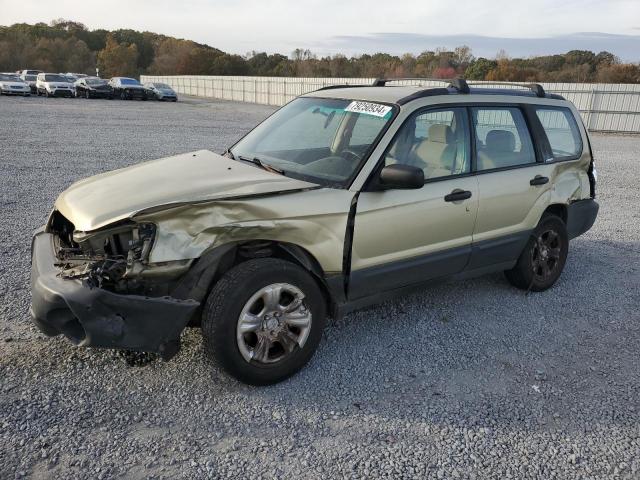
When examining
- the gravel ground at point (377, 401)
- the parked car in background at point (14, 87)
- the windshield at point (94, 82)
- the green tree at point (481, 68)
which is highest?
the green tree at point (481, 68)

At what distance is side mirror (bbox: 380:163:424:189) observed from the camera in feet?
11.2

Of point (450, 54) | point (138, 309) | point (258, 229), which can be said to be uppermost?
point (450, 54)

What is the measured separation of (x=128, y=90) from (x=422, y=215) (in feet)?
124

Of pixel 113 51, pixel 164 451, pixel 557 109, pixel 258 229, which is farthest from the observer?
pixel 113 51

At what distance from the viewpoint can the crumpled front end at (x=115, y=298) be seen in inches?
110

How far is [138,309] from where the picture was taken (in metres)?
2.83

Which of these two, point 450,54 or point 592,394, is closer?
point 592,394

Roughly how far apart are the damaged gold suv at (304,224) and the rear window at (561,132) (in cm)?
3

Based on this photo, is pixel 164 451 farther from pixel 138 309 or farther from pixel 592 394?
pixel 592 394

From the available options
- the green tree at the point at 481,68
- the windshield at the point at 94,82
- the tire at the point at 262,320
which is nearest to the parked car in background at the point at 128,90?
the windshield at the point at 94,82

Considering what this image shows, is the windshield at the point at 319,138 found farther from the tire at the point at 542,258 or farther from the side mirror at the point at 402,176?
the tire at the point at 542,258

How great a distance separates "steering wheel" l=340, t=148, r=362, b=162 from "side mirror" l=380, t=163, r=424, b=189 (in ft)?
0.81

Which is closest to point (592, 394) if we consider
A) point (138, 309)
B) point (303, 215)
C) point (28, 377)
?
point (303, 215)

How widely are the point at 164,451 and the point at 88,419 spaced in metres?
0.53
